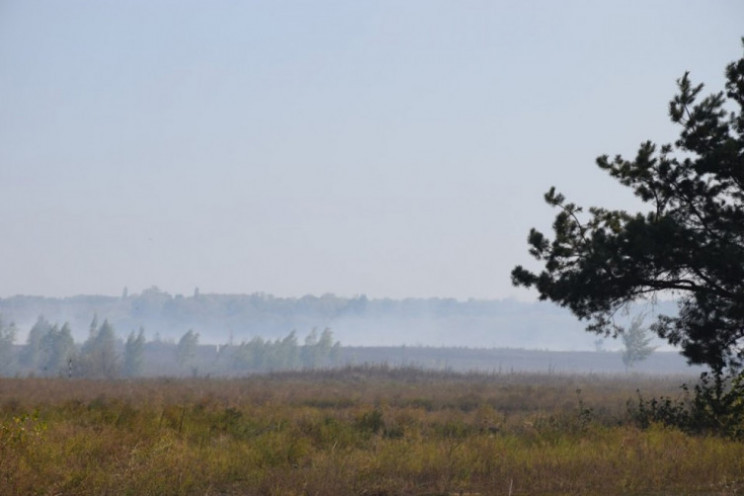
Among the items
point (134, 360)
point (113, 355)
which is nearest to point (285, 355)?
point (134, 360)

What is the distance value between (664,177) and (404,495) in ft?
35.3

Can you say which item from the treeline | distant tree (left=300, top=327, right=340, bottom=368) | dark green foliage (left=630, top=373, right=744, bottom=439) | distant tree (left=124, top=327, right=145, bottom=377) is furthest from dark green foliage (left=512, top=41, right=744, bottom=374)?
distant tree (left=300, top=327, right=340, bottom=368)

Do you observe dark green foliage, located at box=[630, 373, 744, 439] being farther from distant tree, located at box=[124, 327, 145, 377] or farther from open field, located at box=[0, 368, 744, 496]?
distant tree, located at box=[124, 327, 145, 377]

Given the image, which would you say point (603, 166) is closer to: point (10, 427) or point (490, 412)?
point (490, 412)

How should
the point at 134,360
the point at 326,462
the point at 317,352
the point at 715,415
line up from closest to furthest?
the point at 326,462
the point at 715,415
the point at 134,360
the point at 317,352

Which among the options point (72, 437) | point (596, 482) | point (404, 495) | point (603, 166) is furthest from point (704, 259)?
point (72, 437)

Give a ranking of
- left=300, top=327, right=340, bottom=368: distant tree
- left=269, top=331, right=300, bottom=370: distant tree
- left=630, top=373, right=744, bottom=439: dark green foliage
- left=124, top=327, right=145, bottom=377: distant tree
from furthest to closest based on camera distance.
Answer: left=300, top=327, right=340, bottom=368: distant tree < left=269, top=331, right=300, bottom=370: distant tree < left=124, top=327, right=145, bottom=377: distant tree < left=630, top=373, right=744, bottom=439: dark green foliage

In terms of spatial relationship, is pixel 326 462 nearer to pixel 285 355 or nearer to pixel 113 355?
pixel 113 355

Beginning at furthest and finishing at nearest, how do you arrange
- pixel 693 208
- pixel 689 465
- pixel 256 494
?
pixel 693 208, pixel 689 465, pixel 256 494

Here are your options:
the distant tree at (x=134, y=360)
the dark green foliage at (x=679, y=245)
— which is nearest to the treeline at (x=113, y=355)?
the distant tree at (x=134, y=360)

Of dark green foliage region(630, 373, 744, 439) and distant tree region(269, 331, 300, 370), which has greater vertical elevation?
dark green foliage region(630, 373, 744, 439)

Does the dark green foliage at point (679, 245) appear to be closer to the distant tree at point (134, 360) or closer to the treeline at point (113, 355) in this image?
the treeline at point (113, 355)

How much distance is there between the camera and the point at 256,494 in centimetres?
818

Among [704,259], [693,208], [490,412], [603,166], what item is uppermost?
[603,166]
